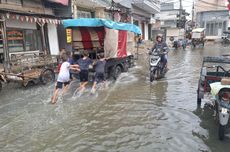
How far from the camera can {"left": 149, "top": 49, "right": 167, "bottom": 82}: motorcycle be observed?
1168cm

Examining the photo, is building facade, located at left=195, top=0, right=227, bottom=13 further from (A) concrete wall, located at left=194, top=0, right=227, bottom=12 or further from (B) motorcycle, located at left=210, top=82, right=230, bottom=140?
(B) motorcycle, located at left=210, top=82, right=230, bottom=140

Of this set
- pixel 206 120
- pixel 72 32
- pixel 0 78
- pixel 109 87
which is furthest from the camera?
pixel 72 32

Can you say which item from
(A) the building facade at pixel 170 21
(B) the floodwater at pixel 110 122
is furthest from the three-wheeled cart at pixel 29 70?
(A) the building facade at pixel 170 21

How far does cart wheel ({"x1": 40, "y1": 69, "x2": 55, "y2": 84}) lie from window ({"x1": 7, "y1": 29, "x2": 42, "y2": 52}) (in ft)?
11.9

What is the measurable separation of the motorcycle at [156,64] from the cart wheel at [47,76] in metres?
4.40

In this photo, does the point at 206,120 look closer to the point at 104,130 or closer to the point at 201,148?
the point at 201,148

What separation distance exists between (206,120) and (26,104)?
550cm

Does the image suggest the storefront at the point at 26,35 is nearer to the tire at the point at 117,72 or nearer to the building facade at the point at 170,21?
the tire at the point at 117,72

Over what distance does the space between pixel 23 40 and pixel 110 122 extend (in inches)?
405

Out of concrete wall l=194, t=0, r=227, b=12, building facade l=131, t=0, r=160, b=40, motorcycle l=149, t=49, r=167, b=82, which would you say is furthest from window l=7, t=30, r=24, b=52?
concrete wall l=194, t=0, r=227, b=12

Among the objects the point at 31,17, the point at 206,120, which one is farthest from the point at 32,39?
the point at 206,120

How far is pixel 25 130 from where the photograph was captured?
6324 millimetres

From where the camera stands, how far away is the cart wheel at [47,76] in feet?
36.9

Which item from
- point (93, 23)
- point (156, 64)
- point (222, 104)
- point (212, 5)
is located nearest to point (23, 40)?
point (93, 23)
